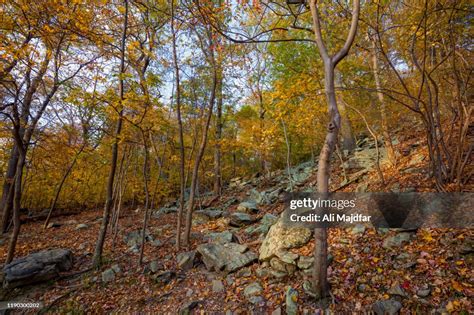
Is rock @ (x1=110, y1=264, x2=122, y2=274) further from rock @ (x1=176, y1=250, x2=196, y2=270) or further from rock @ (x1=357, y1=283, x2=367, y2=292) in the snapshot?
rock @ (x1=357, y1=283, x2=367, y2=292)

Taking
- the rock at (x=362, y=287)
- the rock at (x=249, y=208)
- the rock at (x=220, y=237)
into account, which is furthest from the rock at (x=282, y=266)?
the rock at (x=249, y=208)

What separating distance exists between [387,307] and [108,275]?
17.3ft

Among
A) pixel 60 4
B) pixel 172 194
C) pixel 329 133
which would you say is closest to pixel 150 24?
pixel 60 4

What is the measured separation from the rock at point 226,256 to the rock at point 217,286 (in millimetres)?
291

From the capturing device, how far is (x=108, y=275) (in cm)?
445

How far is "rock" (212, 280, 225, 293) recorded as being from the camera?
353 cm

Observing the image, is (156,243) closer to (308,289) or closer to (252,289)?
(252,289)

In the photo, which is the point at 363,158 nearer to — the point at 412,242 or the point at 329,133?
the point at 412,242

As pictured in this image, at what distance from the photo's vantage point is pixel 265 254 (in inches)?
153

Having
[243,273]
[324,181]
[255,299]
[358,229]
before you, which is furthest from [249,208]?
[324,181]

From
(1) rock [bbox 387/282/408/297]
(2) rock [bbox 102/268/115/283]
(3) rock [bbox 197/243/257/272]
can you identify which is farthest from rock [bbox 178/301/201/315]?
(1) rock [bbox 387/282/408/297]

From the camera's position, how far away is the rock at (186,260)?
441 centimetres

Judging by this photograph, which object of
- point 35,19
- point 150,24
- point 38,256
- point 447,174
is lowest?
point 38,256

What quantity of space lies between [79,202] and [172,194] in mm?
5627
